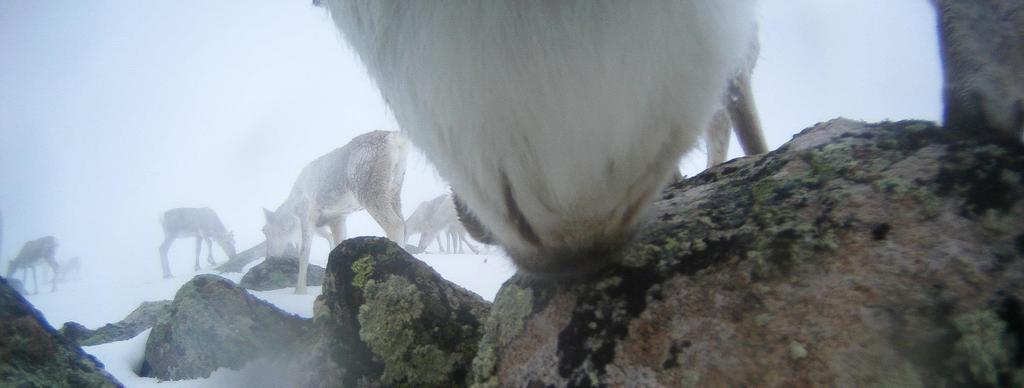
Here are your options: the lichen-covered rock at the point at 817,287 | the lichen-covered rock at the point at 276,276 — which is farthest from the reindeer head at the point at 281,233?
the lichen-covered rock at the point at 817,287

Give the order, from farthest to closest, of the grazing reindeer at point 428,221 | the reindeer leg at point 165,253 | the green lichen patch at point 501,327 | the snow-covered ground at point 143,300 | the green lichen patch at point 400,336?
the grazing reindeer at point 428,221 < the reindeer leg at point 165,253 < the snow-covered ground at point 143,300 < the green lichen patch at point 400,336 < the green lichen patch at point 501,327

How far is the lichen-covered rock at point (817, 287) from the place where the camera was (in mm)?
396

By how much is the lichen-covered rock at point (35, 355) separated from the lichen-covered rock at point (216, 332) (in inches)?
15.0

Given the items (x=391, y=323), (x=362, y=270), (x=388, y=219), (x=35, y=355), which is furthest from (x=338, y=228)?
(x=391, y=323)

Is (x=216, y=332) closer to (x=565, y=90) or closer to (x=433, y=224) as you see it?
(x=565, y=90)

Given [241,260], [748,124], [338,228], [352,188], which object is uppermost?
[352,188]

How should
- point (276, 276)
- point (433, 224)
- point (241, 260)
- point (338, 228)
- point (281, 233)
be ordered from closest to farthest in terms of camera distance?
point (276, 276), point (338, 228), point (281, 233), point (241, 260), point (433, 224)

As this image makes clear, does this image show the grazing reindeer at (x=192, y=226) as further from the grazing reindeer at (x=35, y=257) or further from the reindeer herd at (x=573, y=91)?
the reindeer herd at (x=573, y=91)

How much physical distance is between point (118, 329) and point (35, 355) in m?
2.60

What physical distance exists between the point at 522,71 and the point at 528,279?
41 cm

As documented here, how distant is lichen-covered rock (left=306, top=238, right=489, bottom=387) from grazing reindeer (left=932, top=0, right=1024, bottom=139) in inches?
35.2

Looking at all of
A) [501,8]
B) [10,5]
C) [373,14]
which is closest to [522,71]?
[501,8]

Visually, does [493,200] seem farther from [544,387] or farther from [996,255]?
[996,255]

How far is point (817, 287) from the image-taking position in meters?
0.48
